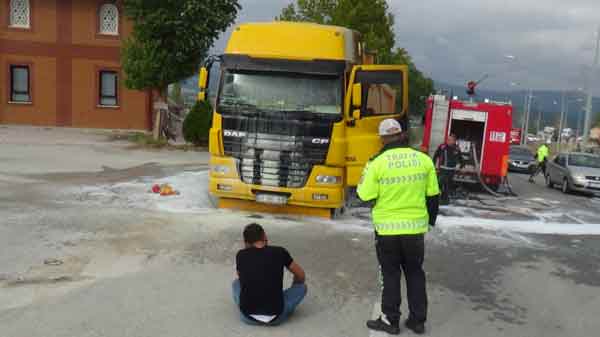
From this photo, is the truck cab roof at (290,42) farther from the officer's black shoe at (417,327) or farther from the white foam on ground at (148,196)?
the officer's black shoe at (417,327)

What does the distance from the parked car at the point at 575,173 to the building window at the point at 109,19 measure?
800 inches

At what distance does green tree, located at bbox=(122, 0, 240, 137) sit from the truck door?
45.9ft

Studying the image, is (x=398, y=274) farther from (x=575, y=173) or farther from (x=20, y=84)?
(x=20, y=84)

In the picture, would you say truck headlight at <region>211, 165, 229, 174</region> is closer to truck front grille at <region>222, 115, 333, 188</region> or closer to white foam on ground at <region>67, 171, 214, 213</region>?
truck front grille at <region>222, 115, 333, 188</region>

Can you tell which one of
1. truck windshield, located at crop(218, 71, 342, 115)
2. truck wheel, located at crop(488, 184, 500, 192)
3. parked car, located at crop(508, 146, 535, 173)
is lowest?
parked car, located at crop(508, 146, 535, 173)

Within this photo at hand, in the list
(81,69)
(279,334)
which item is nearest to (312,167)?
(279,334)

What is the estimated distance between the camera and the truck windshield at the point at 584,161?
21219 mm

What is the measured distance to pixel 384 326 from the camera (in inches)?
213

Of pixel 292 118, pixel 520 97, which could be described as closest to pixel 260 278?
pixel 292 118

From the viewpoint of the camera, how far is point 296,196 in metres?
10.4

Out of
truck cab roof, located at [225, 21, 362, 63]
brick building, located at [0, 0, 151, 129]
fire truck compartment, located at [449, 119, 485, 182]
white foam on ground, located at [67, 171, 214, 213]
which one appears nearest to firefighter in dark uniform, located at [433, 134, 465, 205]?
fire truck compartment, located at [449, 119, 485, 182]

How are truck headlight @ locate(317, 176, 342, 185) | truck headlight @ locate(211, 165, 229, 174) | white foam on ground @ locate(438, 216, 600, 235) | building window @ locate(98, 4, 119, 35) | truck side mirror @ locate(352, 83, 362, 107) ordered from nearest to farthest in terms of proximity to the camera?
truck side mirror @ locate(352, 83, 362, 107) < truck headlight @ locate(317, 176, 342, 185) < truck headlight @ locate(211, 165, 229, 174) < white foam on ground @ locate(438, 216, 600, 235) < building window @ locate(98, 4, 119, 35)

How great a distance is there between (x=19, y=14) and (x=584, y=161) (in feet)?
82.3

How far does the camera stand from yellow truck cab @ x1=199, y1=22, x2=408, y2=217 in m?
10.3
